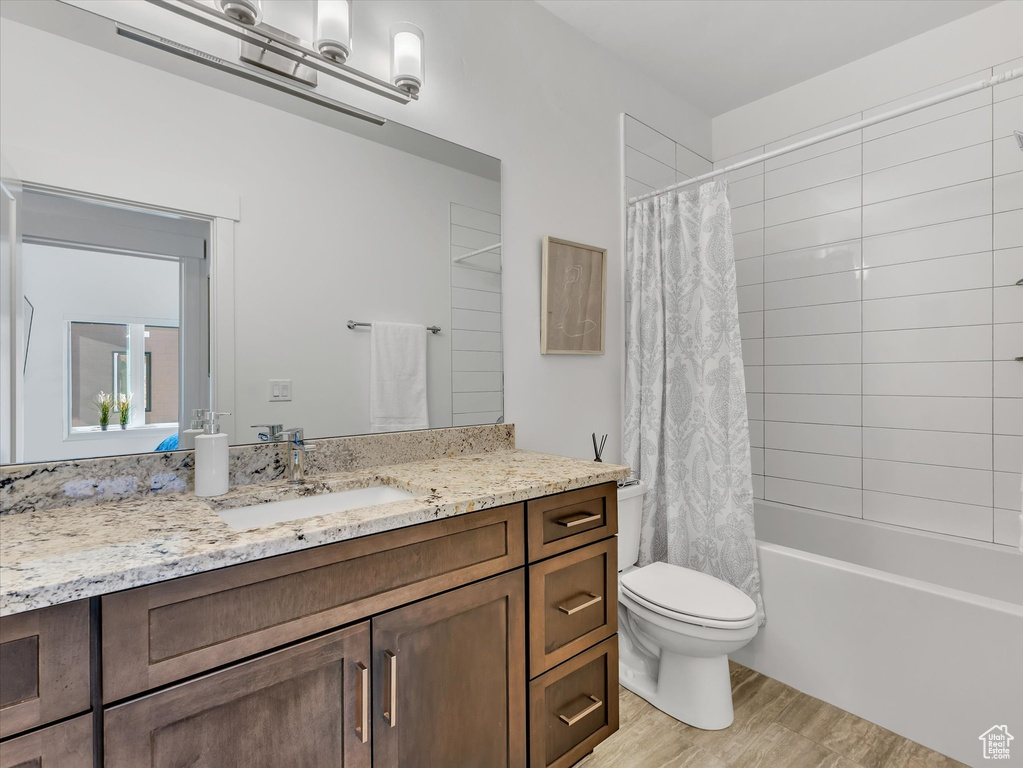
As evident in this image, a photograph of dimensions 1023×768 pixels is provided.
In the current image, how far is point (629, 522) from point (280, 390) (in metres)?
1.34

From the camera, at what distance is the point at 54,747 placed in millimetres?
677

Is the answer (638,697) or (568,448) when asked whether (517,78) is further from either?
(638,697)

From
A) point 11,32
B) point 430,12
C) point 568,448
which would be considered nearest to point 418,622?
point 568,448

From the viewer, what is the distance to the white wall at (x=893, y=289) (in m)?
2.10

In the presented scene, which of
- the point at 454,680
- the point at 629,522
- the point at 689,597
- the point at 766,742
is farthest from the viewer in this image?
the point at 629,522

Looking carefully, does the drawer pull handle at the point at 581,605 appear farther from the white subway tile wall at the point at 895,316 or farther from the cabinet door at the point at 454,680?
the white subway tile wall at the point at 895,316

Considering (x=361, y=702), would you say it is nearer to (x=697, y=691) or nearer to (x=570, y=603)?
(x=570, y=603)

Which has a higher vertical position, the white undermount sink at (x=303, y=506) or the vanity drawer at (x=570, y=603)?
the white undermount sink at (x=303, y=506)

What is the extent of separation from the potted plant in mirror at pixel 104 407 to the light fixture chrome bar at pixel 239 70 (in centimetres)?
80

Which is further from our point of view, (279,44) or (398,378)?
(398,378)

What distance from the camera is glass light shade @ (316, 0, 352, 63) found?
1.33m

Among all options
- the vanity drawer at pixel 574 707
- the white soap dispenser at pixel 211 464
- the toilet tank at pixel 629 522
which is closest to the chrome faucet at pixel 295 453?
the white soap dispenser at pixel 211 464

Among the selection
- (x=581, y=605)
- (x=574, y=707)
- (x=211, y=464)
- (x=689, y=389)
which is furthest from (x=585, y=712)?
(x=689, y=389)

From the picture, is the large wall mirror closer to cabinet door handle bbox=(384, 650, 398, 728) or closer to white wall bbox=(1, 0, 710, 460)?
white wall bbox=(1, 0, 710, 460)
